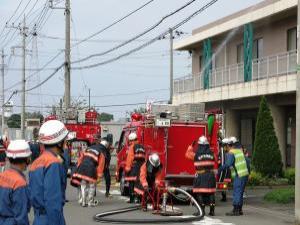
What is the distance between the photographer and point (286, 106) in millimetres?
29672

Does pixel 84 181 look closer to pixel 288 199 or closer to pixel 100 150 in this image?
pixel 100 150

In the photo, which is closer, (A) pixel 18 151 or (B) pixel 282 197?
(A) pixel 18 151

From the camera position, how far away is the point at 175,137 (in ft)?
59.0

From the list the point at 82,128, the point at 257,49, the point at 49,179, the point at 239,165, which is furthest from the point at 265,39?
the point at 49,179

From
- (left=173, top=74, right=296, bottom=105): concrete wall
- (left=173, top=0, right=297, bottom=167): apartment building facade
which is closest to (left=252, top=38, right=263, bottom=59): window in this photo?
(left=173, top=0, right=297, bottom=167): apartment building facade

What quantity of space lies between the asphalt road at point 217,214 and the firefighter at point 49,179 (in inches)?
292

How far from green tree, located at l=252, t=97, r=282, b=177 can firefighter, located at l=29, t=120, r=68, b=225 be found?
1990cm

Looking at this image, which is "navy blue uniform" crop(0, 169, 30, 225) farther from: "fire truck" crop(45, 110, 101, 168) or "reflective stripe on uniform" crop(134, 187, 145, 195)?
"fire truck" crop(45, 110, 101, 168)

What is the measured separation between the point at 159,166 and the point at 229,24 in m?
18.5

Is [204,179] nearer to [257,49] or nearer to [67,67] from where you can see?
[257,49]

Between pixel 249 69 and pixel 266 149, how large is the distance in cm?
597

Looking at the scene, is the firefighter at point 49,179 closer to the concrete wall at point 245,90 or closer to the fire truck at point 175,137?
the fire truck at point 175,137

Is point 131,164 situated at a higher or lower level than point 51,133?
lower

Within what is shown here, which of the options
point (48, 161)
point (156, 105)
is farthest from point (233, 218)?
point (48, 161)
